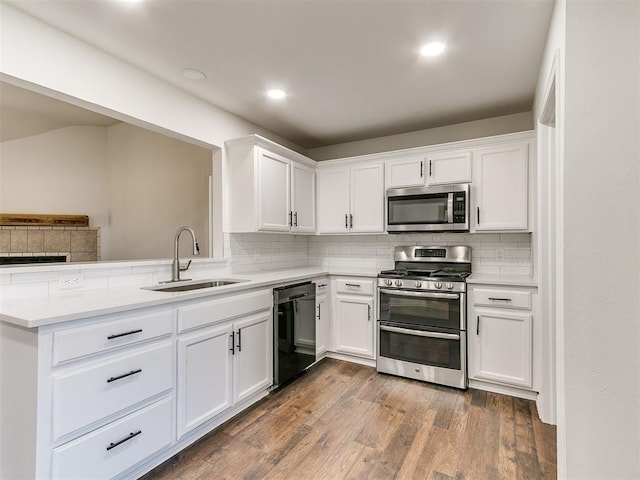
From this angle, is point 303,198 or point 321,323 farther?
point 303,198

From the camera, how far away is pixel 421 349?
299cm

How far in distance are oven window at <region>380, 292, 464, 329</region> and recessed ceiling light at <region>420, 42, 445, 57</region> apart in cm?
186

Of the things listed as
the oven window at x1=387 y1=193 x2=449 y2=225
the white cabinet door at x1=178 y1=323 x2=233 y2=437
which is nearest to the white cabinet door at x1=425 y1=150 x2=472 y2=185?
the oven window at x1=387 y1=193 x2=449 y2=225

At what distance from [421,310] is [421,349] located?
0.35m

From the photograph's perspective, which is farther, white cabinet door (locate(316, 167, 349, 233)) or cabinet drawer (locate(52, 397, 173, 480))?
white cabinet door (locate(316, 167, 349, 233))

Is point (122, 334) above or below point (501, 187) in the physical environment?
below

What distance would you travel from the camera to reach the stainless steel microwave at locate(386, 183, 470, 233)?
310cm

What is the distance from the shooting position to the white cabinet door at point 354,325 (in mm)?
3316

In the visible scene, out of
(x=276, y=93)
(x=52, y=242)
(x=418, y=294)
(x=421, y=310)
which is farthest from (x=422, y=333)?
(x=52, y=242)

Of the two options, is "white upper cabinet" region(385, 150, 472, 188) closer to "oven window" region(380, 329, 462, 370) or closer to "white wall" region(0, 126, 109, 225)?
"oven window" region(380, 329, 462, 370)

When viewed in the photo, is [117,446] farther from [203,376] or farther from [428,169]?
[428,169]

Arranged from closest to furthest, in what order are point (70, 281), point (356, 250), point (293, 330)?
point (70, 281)
point (293, 330)
point (356, 250)

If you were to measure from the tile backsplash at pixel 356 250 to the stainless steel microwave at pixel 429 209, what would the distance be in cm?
39

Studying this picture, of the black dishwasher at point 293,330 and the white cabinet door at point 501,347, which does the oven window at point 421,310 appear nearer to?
the white cabinet door at point 501,347
